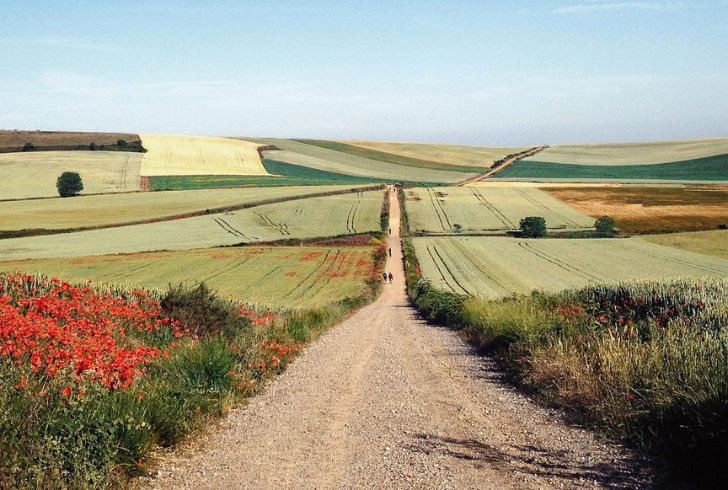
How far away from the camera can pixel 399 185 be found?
12338cm

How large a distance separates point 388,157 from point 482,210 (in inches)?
2920

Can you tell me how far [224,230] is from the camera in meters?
73.6

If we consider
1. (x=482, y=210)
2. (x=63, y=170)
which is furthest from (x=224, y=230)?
(x=63, y=170)

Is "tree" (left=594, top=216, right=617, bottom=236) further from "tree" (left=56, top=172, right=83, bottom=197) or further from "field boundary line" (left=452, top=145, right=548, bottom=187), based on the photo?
"tree" (left=56, top=172, right=83, bottom=197)

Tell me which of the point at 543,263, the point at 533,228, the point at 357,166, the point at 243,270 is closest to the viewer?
the point at 243,270

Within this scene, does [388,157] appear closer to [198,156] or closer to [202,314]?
[198,156]

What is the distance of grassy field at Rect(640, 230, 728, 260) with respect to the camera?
59.7m

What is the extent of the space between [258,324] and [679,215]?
8001cm

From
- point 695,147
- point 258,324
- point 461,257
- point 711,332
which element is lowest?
point 461,257

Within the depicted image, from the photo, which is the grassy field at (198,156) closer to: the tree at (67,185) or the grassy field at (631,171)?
the tree at (67,185)

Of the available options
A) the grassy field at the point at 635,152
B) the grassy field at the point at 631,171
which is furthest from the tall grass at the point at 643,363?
the grassy field at the point at 635,152

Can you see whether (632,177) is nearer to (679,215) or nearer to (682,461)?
(679,215)

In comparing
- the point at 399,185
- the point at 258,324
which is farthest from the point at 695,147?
the point at 258,324

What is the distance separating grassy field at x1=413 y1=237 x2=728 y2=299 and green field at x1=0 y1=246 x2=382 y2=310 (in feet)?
22.0
